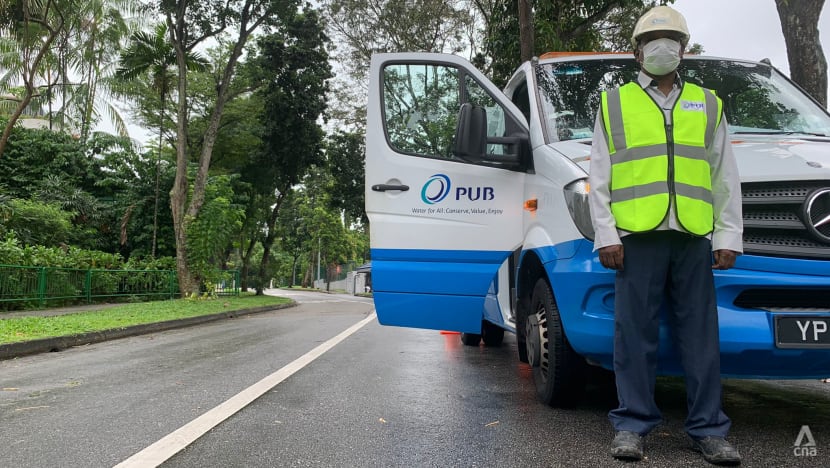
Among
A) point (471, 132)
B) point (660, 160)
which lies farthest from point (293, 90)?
point (660, 160)

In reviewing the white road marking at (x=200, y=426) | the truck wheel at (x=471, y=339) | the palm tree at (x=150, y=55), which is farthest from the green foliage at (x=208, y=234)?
the white road marking at (x=200, y=426)

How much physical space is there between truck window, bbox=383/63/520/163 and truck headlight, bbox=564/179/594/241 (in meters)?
0.98

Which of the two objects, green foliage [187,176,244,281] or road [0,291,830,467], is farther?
green foliage [187,176,244,281]

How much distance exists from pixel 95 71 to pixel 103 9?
4.33 meters

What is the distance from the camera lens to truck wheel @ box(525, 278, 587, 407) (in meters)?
3.56

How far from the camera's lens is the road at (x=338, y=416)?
2.88 metres

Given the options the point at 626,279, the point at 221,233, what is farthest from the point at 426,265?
the point at 221,233

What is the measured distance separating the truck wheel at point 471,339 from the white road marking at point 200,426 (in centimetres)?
240

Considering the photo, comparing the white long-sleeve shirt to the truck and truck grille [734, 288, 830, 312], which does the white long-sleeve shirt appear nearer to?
the truck

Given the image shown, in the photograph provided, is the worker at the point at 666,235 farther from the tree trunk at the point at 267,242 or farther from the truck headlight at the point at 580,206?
the tree trunk at the point at 267,242

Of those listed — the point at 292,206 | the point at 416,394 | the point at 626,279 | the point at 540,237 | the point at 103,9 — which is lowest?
the point at 416,394

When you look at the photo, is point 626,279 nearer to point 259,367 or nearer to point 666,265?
point 666,265

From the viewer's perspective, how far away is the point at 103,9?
2355cm

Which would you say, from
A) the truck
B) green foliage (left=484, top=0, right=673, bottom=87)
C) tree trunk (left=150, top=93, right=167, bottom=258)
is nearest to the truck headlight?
the truck
